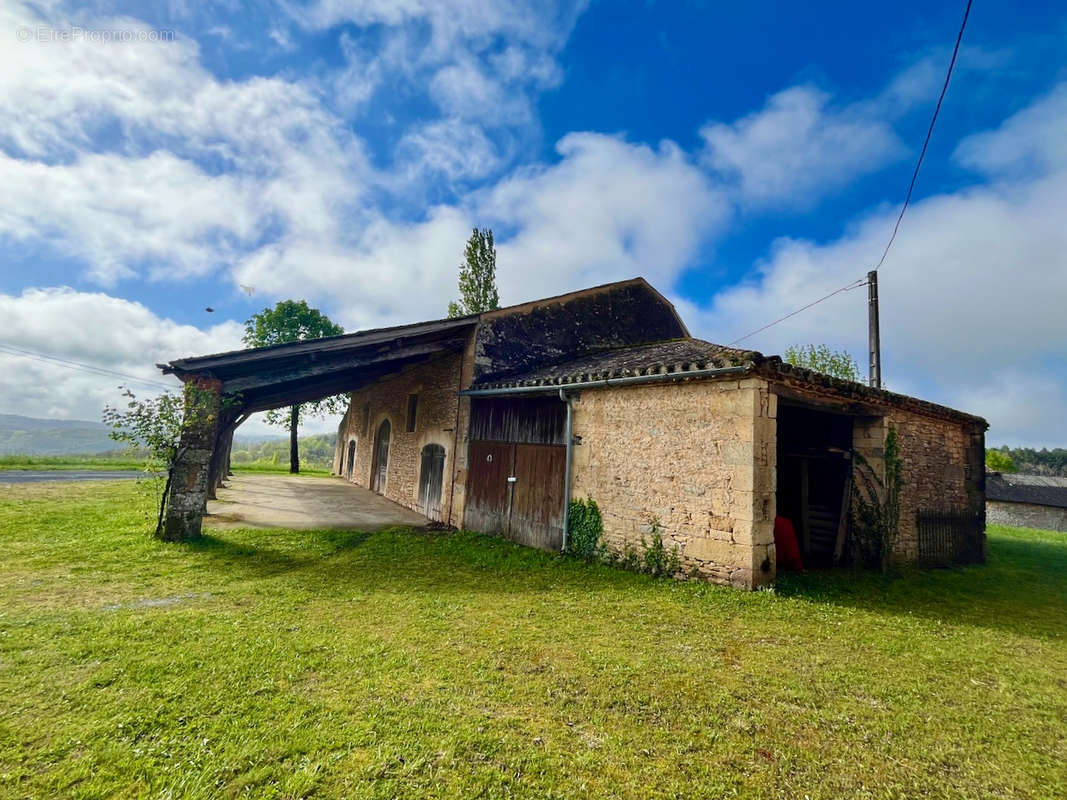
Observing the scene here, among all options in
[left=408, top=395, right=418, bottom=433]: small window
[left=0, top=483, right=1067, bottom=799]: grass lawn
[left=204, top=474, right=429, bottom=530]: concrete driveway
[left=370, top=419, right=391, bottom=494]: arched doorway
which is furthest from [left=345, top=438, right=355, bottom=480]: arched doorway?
[left=0, top=483, right=1067, bottom=799]: grass lawn

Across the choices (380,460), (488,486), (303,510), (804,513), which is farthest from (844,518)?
(380,460)

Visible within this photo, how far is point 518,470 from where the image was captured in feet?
29.3

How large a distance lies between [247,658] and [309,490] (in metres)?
14.6

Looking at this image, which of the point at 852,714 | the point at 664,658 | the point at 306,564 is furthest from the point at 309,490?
the point at 852,714

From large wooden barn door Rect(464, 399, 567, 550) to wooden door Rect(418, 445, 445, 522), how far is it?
4.87 feet

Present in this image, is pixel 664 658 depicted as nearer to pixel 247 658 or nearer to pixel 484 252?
pixel 247 658

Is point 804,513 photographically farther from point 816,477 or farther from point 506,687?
point 506,687

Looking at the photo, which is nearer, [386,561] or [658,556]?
[658,556]

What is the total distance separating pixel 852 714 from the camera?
9.91 feet

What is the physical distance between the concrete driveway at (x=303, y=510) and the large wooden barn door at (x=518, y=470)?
2063 millimetres

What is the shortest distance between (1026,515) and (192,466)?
3726 cm

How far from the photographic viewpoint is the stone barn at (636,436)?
5.84 m

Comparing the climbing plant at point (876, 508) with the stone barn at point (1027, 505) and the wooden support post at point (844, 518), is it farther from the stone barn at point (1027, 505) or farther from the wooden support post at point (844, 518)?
the stone barn at point (1027, 505)

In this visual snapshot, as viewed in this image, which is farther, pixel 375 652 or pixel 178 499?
pixel 178 499
